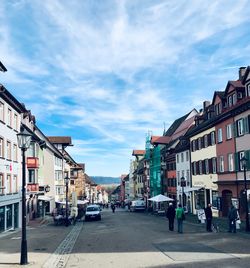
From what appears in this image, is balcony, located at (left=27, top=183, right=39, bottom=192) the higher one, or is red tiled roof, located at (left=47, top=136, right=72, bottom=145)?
red tiled roof, located at (left=47, top=136, right=72, bottom=145)

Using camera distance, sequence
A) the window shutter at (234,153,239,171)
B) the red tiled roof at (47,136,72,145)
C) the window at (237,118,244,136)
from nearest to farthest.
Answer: the window at (237,118,244,136) → the window shutter at (234,153,239,171) → the red tiled roof at (47,136,72,145)

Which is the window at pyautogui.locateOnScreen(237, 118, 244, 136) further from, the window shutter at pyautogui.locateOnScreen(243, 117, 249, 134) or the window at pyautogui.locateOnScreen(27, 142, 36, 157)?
the window at pyautogui.locateOnScreen(27, 142, 36, 157)

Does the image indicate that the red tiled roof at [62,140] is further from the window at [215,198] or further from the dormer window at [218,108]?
the dormer window at [218,108]

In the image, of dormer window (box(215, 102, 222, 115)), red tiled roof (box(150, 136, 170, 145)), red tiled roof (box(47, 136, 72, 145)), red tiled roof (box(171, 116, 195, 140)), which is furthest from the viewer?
red tiled roof (box(47, 136, 72, 145))

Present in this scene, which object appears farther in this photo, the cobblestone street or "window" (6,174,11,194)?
"window" (6,174,11,194)

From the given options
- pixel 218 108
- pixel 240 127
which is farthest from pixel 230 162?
pixel 218 108

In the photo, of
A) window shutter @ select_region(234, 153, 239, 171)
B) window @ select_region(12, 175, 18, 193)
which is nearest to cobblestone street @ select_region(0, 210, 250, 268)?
window shutter @ select_region(234, 153, 239, 171)

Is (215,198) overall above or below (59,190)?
below

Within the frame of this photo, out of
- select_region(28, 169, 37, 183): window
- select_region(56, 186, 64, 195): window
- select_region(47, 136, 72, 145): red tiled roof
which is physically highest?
select_region(47, 136, 72, 145): red tiled roof

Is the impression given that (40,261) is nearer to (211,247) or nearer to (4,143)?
(211,247)

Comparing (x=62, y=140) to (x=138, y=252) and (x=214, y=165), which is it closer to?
(x=214, y=165)

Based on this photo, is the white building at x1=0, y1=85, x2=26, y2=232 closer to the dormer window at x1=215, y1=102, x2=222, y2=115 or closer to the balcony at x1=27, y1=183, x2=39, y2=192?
the balcony at x1=27, y1=183, x2=39, y2=192

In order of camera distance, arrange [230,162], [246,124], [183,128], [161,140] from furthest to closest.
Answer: [161,140] < [183,128] < [230,162] < [246,124]

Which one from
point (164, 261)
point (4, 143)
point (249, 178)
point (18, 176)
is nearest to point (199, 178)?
point (249, 178)
